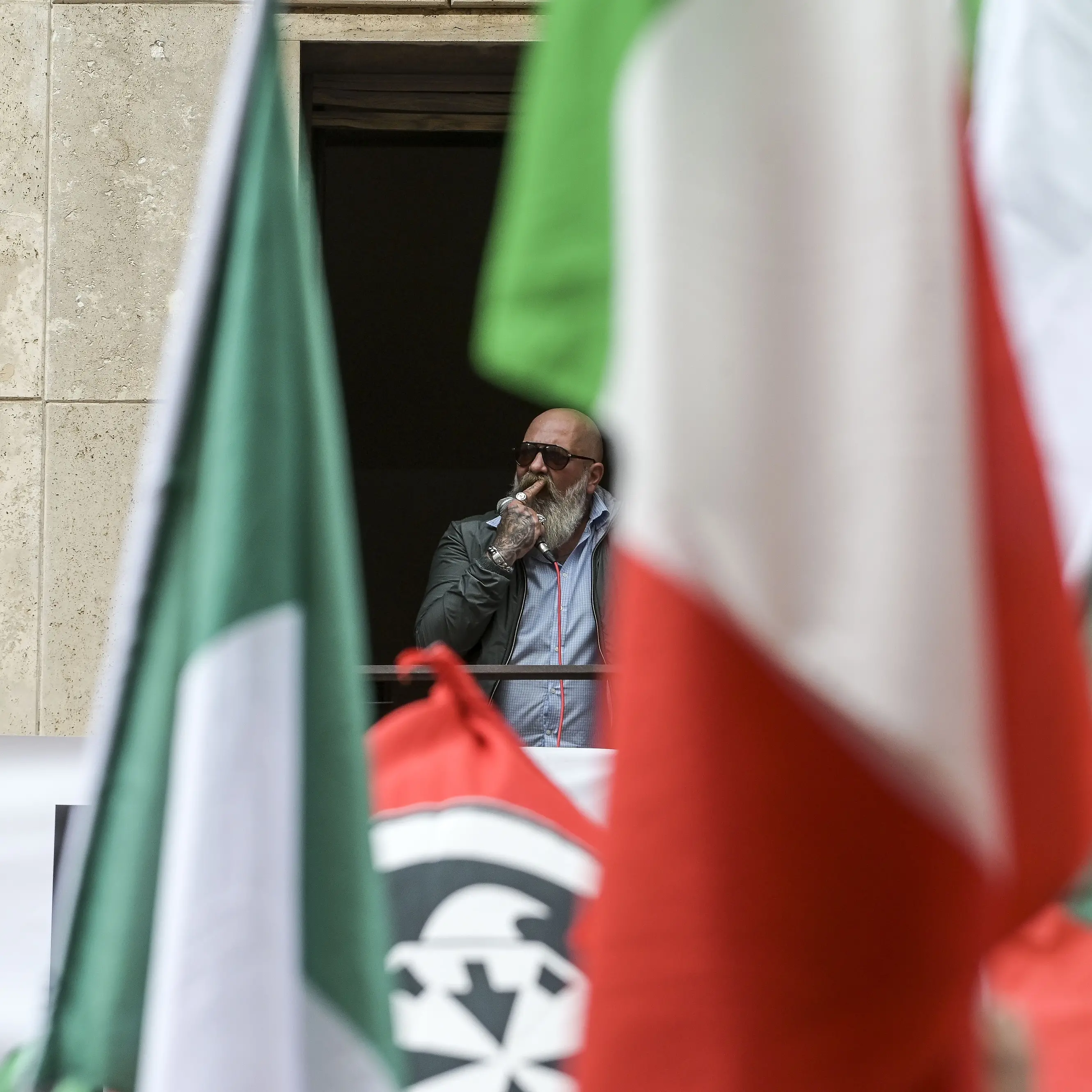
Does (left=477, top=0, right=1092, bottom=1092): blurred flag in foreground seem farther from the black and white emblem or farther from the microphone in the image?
the microphone

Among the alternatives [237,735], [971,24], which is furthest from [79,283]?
[237,735]

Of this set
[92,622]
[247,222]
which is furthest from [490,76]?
[247,222]

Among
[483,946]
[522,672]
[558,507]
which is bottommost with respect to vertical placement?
[483,946]

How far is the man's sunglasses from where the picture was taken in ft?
16.7

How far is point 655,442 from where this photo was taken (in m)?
1.19

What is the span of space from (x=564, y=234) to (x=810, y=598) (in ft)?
1.19

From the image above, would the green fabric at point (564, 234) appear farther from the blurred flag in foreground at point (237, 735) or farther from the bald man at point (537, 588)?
the bald man at point (537, 588)

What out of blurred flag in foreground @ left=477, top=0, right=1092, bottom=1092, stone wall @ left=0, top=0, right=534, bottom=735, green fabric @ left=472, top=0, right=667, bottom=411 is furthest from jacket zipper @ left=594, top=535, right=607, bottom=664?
blurred flag in foreground @ left=477, top=0, right=1092, bottom=1092

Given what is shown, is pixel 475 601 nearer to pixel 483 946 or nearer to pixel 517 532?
pixel 517 532

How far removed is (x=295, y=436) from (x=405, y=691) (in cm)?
545

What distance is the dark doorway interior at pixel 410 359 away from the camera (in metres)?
8.84

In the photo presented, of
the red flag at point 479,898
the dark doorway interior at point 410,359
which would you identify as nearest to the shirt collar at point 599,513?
the red flag at point 479,898

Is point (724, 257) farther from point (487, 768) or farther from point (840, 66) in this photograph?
point (487, 768)

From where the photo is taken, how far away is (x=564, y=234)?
1.38 meters
